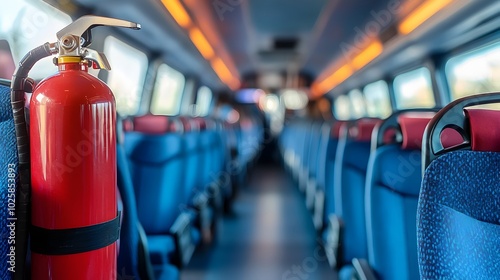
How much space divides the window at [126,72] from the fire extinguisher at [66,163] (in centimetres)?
262

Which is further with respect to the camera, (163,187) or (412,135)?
(163,187)

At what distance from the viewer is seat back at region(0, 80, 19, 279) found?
80cm

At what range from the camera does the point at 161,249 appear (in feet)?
7.12

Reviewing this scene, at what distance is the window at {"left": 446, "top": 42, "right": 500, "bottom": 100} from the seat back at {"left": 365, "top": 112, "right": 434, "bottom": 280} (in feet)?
8.08

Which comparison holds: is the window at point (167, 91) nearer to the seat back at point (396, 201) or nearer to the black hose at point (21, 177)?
the seat back at point (396, 201)

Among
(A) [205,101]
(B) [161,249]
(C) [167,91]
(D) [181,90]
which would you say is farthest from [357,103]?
(B) [161,249]

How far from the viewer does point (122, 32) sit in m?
3.76

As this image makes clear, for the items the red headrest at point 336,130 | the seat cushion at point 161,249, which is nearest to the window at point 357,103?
the red headrest at point 336,130

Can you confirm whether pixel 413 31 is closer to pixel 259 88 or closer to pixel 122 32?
pixel 122 32

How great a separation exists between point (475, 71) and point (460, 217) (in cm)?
349

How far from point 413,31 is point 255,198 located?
3.68 m

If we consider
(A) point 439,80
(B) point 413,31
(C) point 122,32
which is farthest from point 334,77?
(C) point 122,32

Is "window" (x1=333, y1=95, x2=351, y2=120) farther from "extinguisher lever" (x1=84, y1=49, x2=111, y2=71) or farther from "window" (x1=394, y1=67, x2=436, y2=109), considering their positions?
"extinguisher lever" (x1=84, y1=49, x2=111, y2=71)

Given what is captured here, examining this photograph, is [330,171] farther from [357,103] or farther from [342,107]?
[342,107]
